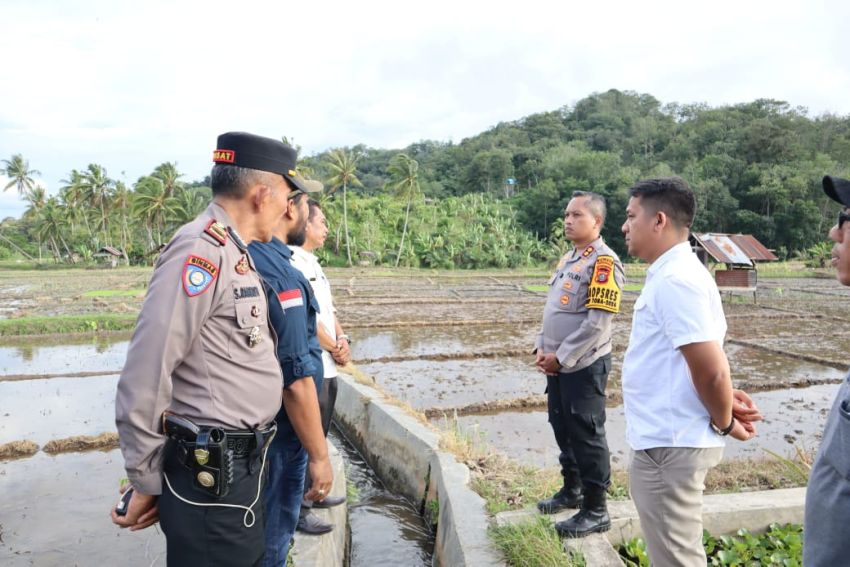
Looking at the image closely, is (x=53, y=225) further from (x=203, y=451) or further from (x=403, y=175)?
(x=203, y=451)

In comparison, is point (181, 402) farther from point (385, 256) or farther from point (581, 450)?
point (385, 256)

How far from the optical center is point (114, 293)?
63.6 ft

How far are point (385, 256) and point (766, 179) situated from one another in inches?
1003

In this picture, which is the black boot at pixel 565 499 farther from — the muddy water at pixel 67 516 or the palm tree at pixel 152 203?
the palm tree at pixel 152 203

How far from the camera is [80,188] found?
1526 inches

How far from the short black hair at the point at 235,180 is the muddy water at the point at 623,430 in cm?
362

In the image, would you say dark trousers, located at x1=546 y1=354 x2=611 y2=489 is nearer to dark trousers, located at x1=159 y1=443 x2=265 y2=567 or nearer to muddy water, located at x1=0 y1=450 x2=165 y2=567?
dark trousers, located at x1=159 y1=443 x2=265 y2=567

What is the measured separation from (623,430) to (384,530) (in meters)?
3.51

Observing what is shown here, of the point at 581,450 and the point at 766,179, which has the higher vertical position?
the point at 766,179

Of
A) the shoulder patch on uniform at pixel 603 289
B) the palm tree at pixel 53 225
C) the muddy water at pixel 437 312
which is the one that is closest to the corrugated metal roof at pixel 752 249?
the muddy water at pixel 437 312

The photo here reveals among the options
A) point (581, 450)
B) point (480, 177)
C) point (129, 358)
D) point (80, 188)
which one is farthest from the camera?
point (480, 177)

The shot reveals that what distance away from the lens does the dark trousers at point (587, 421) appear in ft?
9.64

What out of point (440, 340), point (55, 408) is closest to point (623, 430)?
point (440, 340)

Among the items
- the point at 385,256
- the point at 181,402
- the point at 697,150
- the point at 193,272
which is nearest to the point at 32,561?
the point at 181,402
